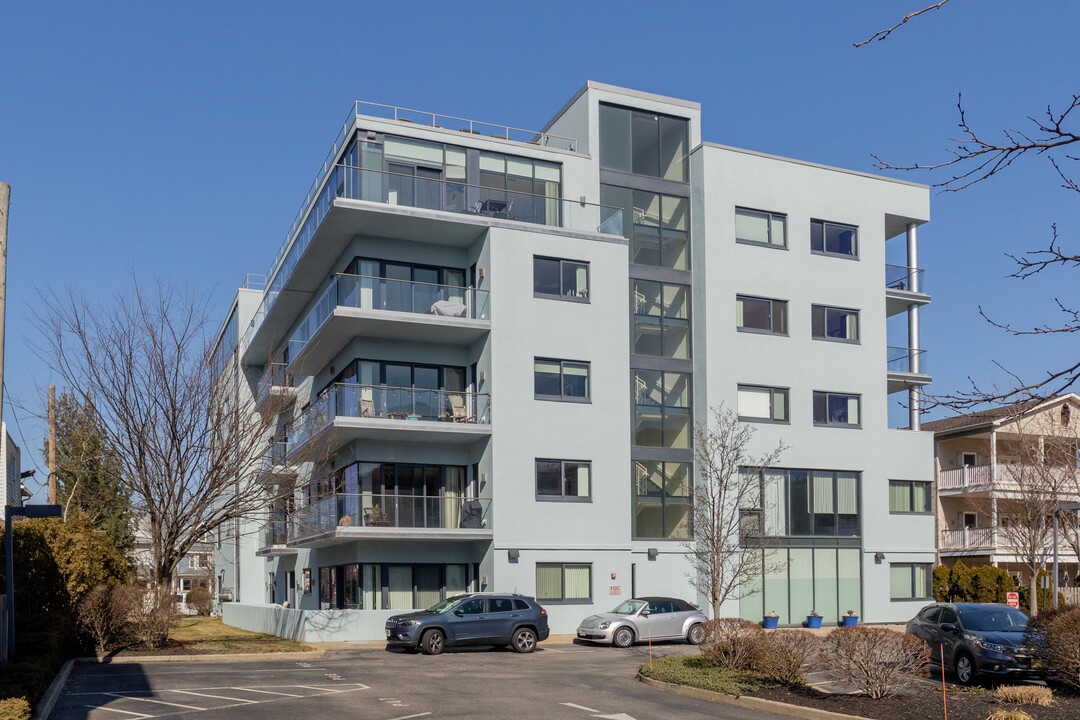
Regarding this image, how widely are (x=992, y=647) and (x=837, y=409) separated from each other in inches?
803

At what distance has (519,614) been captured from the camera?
2898cm

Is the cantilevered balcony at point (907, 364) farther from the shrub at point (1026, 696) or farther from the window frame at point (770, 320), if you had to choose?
the shrub at point (1026, 696)

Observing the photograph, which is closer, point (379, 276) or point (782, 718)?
point (782, 718)

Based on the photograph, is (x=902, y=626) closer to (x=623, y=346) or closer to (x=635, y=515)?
(x=635, y=515)

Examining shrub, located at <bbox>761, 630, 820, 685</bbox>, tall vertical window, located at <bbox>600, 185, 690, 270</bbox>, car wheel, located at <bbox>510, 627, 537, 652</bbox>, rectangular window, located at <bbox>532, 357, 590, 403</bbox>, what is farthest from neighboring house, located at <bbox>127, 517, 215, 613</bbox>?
shrub, located at <bbox>761, 630, 820, 685</bbox>

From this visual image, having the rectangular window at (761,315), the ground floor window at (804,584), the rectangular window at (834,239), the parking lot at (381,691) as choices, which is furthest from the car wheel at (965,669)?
the rectangular window at (834,239)

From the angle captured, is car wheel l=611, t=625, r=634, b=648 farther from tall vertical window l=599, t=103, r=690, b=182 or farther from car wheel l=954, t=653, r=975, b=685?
tall vertical window l=599, t=103, r=690, b=182

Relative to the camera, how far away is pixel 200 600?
209 ft

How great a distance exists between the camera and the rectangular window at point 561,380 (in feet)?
115

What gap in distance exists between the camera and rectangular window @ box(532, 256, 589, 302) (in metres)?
35.7

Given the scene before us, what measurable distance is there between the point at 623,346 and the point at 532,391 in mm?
3748

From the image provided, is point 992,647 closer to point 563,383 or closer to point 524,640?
point 524,640

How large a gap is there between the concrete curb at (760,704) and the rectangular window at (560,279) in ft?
57.1

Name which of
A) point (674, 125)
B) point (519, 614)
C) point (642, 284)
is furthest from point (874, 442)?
point (519, 614)
